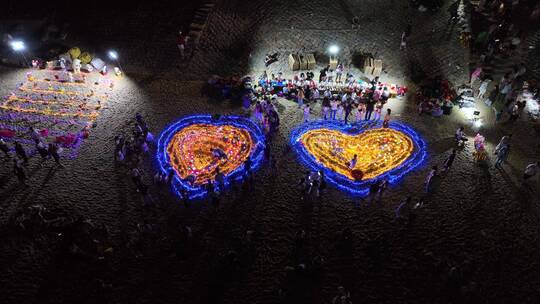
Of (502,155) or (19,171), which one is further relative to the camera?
(502,155)

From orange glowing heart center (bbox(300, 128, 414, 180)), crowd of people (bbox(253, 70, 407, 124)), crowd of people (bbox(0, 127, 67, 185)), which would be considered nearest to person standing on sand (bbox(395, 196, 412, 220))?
orange glowing heart center (bbox(300, 128, 414, 180))

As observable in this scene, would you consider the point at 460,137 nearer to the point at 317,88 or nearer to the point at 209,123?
the point at 317,88

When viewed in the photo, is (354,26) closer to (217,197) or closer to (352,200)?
(352,200)

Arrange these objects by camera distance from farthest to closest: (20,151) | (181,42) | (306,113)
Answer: (181,42), (306,113), (20,151)

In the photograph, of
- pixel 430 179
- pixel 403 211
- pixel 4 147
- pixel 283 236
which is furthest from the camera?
pixel 4 147

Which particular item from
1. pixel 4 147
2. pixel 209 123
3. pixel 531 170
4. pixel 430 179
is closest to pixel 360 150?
pixel 430 179

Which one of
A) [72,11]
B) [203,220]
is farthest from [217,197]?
[72,11]

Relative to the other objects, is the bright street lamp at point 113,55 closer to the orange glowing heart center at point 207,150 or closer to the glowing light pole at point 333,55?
the orange glowing heart center at point 207,150

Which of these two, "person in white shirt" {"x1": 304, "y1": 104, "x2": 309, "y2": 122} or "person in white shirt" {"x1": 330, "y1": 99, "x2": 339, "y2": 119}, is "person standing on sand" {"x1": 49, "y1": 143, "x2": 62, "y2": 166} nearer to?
"person in white shirt" {"x1": 304, "y1": 104, "x2": 309, "y2": 122}
